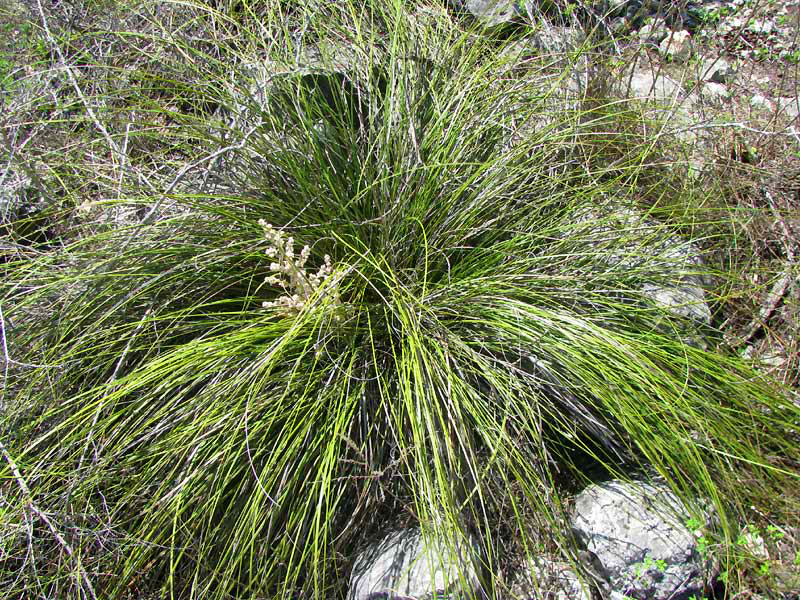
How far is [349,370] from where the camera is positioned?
1.72 metres

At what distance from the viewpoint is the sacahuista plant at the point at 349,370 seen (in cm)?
167

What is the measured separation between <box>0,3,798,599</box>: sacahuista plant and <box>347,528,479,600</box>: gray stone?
0.06m

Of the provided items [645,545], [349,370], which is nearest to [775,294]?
[645,545]

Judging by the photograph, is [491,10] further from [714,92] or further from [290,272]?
[290,272]

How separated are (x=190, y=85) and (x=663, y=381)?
1.88 metres

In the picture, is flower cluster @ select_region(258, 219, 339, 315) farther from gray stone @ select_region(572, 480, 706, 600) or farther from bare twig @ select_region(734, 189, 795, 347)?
bare twig @ select_region(734, 189, 795, 347)

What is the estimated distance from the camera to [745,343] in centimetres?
221

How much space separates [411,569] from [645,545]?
2.07 feet

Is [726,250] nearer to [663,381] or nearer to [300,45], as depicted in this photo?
[663,381]

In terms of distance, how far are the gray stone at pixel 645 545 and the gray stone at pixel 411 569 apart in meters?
0.37

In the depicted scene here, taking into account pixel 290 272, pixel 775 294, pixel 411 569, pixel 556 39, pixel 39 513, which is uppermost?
pixel 556 39

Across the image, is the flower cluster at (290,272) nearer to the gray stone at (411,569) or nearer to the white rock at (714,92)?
the gray stone at (411,569)

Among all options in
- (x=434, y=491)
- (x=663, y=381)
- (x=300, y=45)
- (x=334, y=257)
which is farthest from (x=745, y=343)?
(x=300, y=45)

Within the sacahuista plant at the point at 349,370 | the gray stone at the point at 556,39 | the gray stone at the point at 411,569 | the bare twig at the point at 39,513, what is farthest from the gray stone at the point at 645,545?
the gray stone at the point at 556,39
